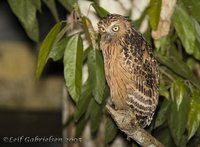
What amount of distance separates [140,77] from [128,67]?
48 millimetres

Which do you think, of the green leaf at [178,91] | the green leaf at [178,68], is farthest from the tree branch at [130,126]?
the green leaf at [178,68]

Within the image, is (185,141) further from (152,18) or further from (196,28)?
(152,18)

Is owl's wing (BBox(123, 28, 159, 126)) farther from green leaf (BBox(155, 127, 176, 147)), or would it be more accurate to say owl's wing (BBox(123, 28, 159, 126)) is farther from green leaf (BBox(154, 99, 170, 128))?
green leaf (BBox(155, 127, 176, 147))

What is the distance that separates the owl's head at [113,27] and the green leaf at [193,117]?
39 cm

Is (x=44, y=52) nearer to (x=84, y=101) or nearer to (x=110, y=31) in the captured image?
(x=110, y=31)

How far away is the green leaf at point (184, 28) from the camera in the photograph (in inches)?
68.4

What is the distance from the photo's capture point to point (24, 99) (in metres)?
4.42

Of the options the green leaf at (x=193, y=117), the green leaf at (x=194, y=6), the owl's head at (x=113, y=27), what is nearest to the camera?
the owl's head at (x=113, y=27)

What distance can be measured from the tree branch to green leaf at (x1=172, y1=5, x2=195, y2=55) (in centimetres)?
34

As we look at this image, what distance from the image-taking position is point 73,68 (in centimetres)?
160

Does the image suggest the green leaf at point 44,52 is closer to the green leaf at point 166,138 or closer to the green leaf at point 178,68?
the green leaf at point 178,68

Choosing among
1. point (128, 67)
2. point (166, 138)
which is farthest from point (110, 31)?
point (166, 138)

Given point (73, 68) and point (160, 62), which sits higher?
point (73, 68)

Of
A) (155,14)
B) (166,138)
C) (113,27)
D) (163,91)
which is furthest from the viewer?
(166,138)
